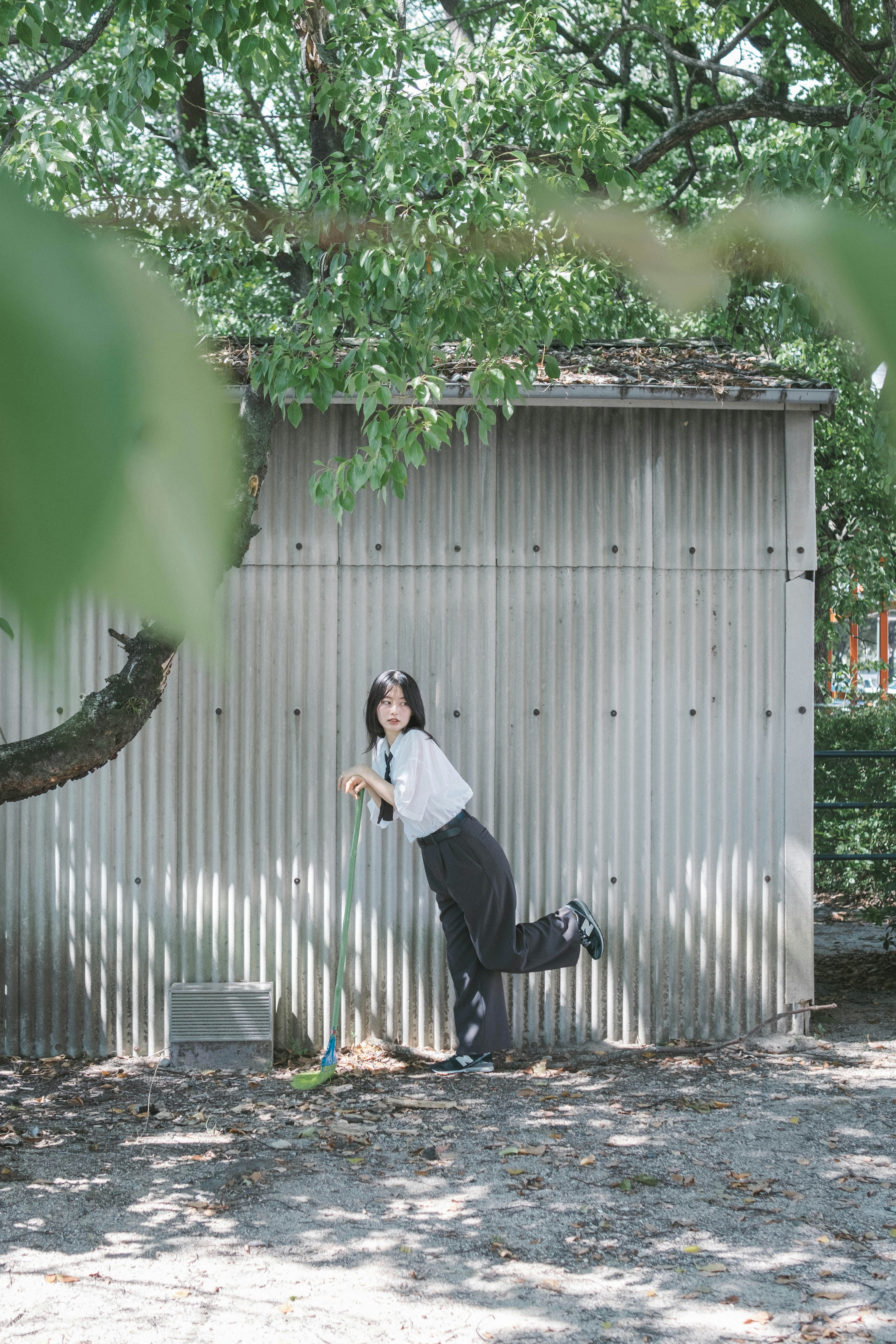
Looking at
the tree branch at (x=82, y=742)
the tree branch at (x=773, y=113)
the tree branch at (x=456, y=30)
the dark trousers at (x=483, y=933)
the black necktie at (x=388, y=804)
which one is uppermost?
the tree branch at (x=456, y=30)

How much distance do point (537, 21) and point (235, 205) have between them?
15.3 ft

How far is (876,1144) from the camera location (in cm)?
423

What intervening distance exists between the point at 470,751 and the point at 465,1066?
1345 mm

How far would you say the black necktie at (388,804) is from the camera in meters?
4.92

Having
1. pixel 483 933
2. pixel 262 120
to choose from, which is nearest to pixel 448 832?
pixel 483 933

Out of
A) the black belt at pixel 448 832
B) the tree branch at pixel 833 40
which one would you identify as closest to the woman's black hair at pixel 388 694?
the black belt at pixel 448 832

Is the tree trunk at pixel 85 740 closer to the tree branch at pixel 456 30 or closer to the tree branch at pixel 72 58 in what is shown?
the tree branch at pixel 72 58

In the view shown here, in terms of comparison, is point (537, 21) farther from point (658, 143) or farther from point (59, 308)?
point (59, 308)

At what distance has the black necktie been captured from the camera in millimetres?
4922

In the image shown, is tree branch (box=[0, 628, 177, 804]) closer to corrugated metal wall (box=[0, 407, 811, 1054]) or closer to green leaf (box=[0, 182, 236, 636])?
corrugated metal wall (box=[0, 407, 811, 1054])

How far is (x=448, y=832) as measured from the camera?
492 cm

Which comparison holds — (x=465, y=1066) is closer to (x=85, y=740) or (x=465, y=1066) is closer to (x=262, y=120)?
(x=85, y=740)

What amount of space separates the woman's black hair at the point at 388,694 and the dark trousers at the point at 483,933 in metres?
0.48

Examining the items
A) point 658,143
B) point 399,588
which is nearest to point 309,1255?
point 399,588
